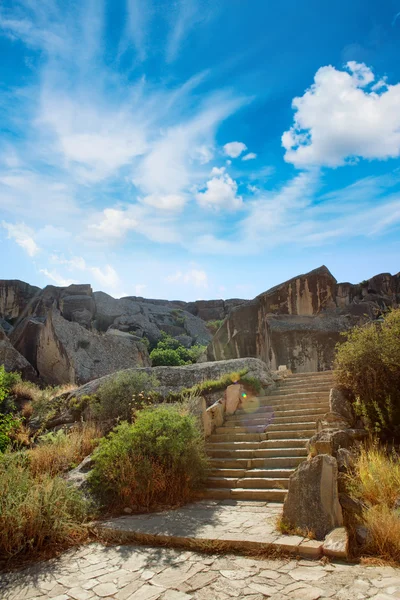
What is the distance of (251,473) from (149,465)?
182cm

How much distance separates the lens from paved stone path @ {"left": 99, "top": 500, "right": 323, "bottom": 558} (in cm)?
492

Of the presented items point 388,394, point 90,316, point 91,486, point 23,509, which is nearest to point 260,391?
point 388,394

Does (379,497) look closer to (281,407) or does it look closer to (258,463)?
(258,463)

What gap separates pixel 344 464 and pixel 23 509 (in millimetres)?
4060

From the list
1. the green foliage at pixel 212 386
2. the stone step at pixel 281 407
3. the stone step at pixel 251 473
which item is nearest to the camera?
the stone step at pixel 251 473

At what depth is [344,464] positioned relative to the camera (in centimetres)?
609

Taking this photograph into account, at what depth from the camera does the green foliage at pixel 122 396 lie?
1162 cm

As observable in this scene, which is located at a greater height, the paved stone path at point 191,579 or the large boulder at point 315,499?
the large boulder at point 315,499

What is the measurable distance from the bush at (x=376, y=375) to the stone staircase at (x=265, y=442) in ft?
3.45

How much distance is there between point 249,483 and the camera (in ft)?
24.1

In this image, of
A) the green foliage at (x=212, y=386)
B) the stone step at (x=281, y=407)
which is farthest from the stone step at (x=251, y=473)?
the green foliage at (x=212, y=386)

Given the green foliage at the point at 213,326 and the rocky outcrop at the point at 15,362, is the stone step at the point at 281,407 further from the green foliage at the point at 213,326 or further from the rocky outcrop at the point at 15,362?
the green foliage at the point at 213,326

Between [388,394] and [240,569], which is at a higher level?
[388,394]

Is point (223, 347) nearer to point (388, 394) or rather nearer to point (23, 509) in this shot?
point (388, 394)
